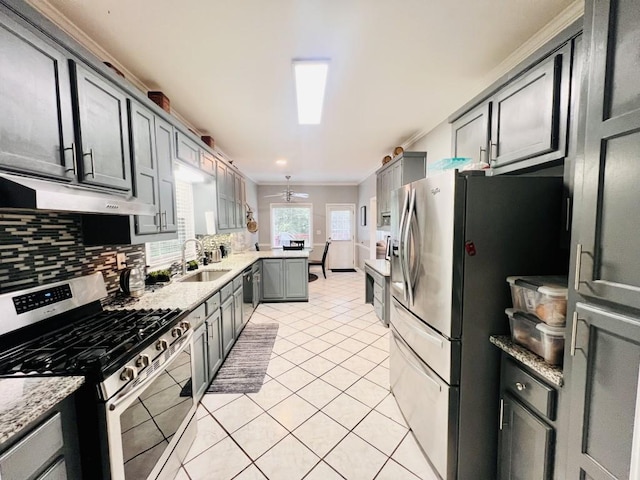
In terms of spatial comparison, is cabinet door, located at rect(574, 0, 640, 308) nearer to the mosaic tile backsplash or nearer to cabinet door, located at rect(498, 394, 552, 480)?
cabinet door, located at rect(498, 394, 552, 480)

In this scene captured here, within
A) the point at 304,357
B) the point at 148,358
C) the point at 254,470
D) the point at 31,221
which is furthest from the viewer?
the point at 304,357

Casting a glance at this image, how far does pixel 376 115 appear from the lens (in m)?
3.01

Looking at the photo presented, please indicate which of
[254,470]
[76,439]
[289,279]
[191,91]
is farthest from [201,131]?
[254,470]

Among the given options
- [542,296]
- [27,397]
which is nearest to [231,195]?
[27,397]

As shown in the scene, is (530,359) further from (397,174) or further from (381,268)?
(397,174)

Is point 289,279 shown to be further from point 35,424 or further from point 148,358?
point 35,424

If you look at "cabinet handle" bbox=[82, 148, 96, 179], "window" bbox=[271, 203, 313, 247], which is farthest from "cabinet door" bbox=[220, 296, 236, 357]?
"window" bbox=[271, 203, 313, 247]

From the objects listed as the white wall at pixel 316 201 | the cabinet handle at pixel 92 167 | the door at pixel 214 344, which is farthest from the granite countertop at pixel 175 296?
the white wall at pixel 316 201

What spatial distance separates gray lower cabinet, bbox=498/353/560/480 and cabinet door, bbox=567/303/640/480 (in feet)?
0.40

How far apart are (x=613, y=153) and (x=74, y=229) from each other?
268 cm

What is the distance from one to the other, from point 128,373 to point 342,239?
7262mm

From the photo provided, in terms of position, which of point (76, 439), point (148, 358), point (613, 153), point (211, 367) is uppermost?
point (613, 153)

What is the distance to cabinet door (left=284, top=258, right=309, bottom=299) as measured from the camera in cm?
469

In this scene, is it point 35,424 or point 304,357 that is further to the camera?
point 304,357
